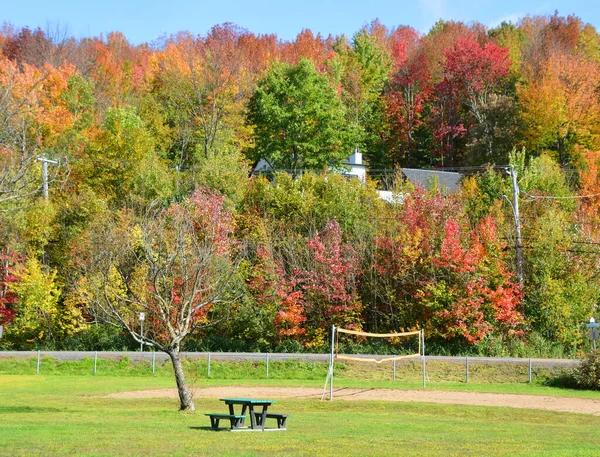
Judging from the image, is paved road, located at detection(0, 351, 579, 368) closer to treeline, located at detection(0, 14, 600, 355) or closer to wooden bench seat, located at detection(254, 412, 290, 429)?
treeline, located at detection(0, 14, 600, 355)

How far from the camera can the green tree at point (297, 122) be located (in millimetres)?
73875

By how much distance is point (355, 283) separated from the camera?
5294 centimetres

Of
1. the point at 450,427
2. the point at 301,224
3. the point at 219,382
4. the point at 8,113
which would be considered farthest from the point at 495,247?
the point at 8,113

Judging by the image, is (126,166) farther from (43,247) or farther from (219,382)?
(219,382)

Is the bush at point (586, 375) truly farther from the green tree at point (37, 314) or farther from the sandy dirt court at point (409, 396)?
the green tree at point (37, 314)

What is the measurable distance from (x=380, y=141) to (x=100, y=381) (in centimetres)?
5927

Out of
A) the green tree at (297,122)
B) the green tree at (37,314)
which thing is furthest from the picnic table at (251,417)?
the green tree at (297,122)

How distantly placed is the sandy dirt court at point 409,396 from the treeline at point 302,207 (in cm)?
376

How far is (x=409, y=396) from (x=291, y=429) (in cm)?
1415

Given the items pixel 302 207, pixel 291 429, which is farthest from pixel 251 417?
pixel 302 207

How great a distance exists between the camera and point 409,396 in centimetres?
3406

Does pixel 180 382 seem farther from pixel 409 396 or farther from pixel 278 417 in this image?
pixel 409 396

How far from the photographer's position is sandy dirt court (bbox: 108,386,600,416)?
103ft

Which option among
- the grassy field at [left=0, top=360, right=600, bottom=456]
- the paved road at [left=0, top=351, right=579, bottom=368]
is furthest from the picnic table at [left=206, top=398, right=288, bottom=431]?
the paved road at [left=0, top=351, right=579, bottom=368]
